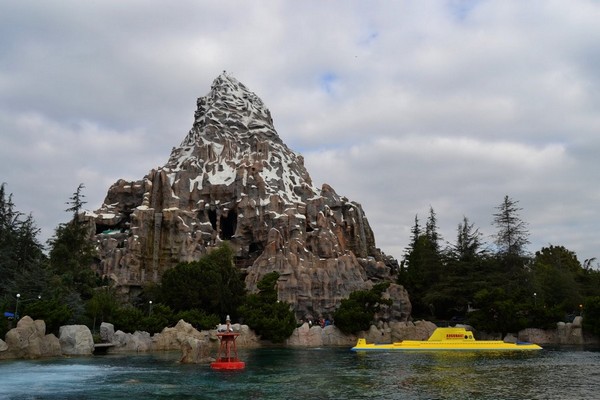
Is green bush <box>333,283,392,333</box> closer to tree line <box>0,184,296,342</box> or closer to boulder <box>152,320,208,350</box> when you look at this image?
tree line <box>0,184,296,342</box>

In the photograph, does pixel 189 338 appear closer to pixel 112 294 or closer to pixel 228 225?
pixel 112 294

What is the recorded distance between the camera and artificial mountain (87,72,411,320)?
233 feet

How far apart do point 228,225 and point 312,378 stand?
204ft

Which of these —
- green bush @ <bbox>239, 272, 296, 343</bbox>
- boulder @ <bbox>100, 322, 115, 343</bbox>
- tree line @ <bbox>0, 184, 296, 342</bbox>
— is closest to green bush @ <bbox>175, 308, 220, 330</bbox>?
tree line @ <bbox>0, 184, 296, 342</bbox>

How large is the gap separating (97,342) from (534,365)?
101ft

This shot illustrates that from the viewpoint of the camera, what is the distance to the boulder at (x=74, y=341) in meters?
39.7

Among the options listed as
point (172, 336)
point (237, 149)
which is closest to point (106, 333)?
point (172, 336)

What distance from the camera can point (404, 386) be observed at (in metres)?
25.2

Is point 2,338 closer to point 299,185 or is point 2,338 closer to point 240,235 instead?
point 240,235

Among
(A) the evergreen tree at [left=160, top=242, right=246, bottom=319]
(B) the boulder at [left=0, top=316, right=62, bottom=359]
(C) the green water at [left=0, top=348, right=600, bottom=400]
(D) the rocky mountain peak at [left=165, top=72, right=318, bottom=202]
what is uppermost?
(D) the rocky mountain peak at [left=165, top=72, right=318, bottom=202]

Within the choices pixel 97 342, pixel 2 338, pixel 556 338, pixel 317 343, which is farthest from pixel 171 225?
pixel 556 338

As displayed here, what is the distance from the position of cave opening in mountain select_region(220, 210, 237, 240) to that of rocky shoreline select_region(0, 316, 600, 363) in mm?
29662

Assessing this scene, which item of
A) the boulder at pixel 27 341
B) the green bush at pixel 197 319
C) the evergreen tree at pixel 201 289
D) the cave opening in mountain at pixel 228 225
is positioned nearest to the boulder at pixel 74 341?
the boulder at pixel 27 341

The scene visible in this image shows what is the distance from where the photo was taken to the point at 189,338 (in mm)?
36156
